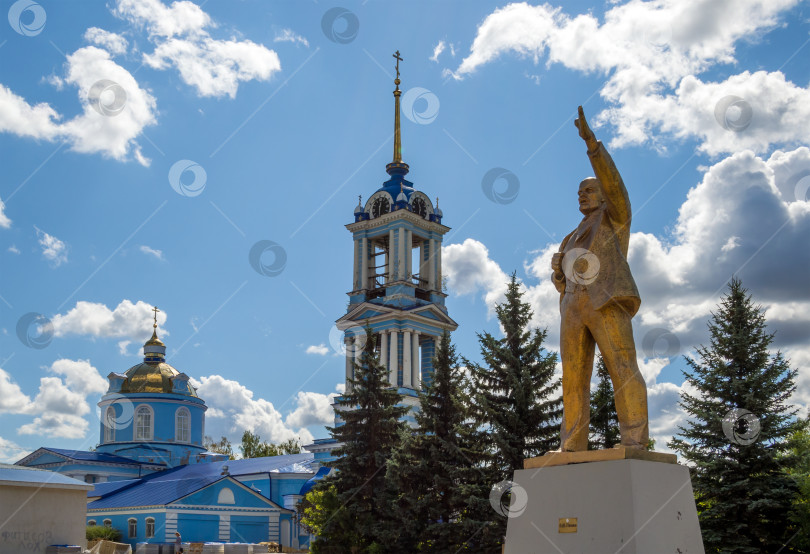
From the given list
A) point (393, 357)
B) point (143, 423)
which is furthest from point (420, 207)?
point (143, 423)

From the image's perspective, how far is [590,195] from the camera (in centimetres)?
796

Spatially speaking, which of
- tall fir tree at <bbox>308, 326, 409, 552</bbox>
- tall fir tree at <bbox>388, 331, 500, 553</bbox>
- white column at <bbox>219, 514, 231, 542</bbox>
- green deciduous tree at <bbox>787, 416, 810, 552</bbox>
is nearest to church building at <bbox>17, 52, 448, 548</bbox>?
white column at <bbox>219, 514, 231, 542</bbox>

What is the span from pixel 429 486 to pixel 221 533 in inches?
869

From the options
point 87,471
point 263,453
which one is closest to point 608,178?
point 87,471

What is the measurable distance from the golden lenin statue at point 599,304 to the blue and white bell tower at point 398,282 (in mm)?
34175

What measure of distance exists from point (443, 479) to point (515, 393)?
2.68 meters

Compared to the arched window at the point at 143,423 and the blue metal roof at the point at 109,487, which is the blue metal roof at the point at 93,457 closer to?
the arched window at the point at 143,423

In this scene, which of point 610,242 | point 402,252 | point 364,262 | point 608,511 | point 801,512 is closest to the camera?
point 608,511

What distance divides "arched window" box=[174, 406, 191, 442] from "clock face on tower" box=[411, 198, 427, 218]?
Answer: 23.0 metres

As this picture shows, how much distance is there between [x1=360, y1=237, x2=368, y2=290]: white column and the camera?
1866 inches

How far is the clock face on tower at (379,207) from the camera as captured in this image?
157 ft

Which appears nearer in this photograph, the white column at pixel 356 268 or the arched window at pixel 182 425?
the white column at pixel 356 268

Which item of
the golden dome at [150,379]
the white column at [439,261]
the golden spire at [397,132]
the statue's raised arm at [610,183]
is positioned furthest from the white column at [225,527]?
the statue's raised arm at [610,183]

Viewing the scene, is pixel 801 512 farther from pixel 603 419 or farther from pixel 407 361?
pixel 407 361
